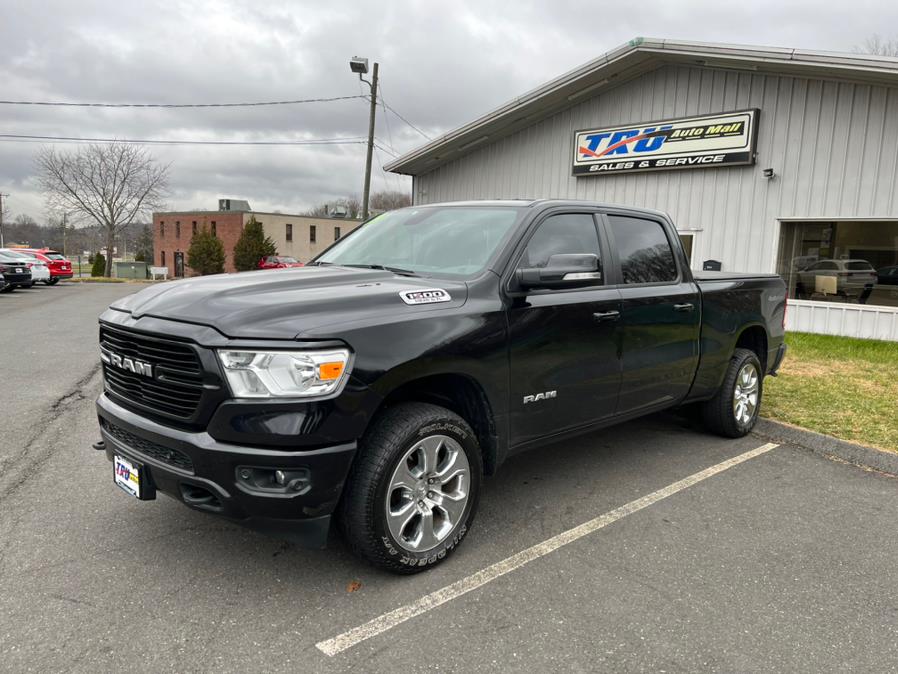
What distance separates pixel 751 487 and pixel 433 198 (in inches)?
561

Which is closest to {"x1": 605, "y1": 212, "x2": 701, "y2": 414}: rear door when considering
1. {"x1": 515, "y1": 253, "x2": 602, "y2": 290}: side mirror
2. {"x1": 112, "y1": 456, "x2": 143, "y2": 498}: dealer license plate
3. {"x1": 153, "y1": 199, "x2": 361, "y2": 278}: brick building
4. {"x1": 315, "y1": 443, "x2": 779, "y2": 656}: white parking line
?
{"x1": 315, "y1": 443, "x2": 779, "y2": 656}: white parking line

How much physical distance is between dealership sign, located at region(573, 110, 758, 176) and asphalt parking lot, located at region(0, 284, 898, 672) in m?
8.49

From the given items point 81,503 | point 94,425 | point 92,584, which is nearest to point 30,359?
point 94,425

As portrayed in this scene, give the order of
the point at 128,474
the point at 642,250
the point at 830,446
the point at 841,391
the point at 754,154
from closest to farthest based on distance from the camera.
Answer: the point at 128,474
the point at 642,250
the point at 830,446
the point at 841,391
the point at 754,154

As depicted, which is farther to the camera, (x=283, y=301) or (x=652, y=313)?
(x=652, y=313)

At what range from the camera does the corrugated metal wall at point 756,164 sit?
10242 mm

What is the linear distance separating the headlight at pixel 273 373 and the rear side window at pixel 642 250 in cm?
246

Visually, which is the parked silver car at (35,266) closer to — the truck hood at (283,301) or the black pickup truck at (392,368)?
the truck hood at (283,301)

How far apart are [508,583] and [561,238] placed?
203 centimetres

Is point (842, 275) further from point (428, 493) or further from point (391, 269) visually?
point (428, 493)

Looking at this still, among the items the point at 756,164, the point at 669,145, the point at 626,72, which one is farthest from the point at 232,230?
the point at 756,164

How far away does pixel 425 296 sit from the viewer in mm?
3207

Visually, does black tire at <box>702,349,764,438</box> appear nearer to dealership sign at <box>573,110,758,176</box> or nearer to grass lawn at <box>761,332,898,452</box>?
grass lawn at <box>761,332,898,452</box>

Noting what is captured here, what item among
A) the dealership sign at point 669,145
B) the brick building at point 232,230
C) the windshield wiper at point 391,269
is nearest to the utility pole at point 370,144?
the dealership sign at point 669,145
